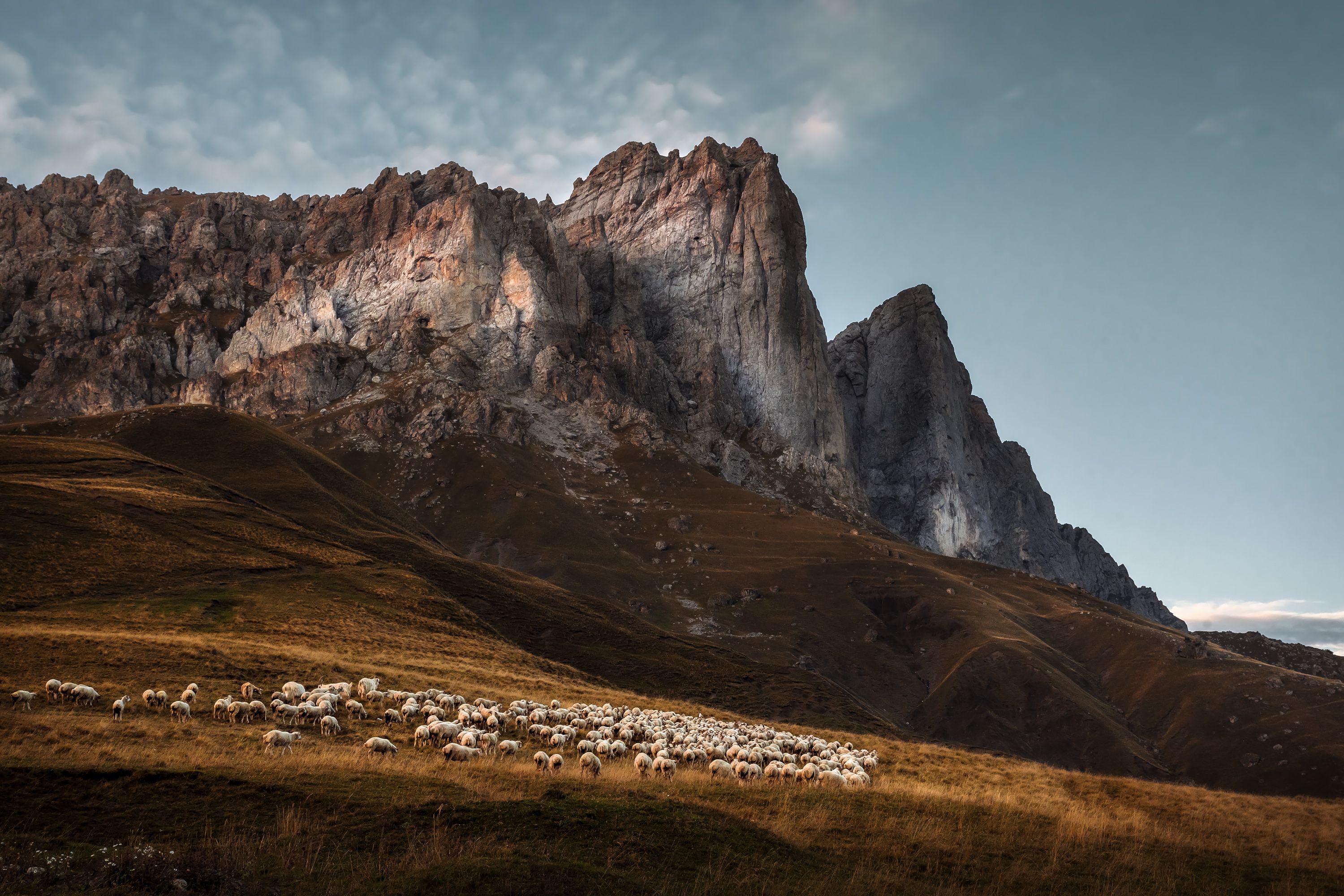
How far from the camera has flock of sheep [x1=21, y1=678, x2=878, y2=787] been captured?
31.8 metres

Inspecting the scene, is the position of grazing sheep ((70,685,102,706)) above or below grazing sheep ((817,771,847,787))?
below

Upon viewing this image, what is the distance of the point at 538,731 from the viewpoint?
37438 mm

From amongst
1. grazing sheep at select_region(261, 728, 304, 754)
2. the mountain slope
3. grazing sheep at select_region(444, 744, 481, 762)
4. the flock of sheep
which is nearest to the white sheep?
the flock of sheep

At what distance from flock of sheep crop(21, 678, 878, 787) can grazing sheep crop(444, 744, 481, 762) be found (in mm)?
34

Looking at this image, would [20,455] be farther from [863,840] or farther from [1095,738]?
[1095,738]

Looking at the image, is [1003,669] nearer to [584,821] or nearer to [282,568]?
[282,568]

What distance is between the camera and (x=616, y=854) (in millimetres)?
19516

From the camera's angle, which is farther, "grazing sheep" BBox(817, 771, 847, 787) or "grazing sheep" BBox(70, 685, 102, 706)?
"grazing sheep" BBox(817, 771, 847, 787)

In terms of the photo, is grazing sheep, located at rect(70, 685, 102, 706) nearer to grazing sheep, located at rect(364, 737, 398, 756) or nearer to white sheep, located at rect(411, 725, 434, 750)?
grazing sheep, located at rect(364, 737, 398, 756)

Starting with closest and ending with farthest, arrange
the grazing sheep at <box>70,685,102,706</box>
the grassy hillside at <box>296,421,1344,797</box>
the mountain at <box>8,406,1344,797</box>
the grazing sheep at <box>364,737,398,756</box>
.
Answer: the grazing sheep at <box>364,737,398,756</box>
the grazing sheep at <box>70,685,102,706</box>
the mountain at <box>8,406,1344,797</box>
the grassy hillside at <box>296,421,1344,797</box>

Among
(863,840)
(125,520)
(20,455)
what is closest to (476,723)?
(863,840)

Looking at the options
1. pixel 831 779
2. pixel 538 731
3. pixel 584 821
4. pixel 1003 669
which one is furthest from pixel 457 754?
pixel 1003 669

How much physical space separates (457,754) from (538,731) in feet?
24.2

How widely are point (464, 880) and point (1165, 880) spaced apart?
17.6 m
